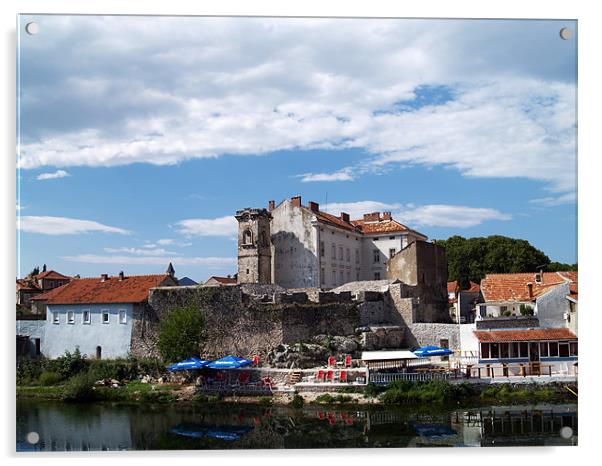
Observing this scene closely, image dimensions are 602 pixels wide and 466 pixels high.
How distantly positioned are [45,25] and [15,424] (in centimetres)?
683

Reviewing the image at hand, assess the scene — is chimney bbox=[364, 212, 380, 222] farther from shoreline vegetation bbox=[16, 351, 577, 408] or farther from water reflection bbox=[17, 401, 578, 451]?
water reflection bbox=[17, 401, 578, 451]

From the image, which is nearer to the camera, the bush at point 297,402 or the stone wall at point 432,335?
the bush at point 297,402

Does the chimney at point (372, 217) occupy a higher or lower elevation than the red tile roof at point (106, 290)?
higher

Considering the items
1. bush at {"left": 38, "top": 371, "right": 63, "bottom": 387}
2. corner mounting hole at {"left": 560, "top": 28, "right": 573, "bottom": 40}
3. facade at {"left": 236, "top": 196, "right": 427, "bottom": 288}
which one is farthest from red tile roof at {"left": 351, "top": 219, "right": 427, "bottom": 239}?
corner mounting hole at {"left": 560, "top": 28, "right": 573, "bottom": 40}

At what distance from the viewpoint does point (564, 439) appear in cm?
1180

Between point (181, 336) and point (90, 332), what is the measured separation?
4970mm

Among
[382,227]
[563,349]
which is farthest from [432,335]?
[382,227]

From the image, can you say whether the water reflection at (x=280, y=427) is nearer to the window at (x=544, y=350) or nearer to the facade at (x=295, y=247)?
the window at (x=544, y=350)

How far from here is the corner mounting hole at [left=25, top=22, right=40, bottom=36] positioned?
11.7m

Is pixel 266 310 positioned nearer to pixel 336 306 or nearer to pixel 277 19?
pixel 336 306

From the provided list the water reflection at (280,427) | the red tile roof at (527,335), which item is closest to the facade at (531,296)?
the red tile roof at (527,335)

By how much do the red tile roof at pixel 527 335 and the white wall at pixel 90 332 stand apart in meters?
12.6

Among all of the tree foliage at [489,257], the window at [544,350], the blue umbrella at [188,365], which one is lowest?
the blue umbrella at [188,365]

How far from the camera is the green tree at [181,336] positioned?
70.6 ft
